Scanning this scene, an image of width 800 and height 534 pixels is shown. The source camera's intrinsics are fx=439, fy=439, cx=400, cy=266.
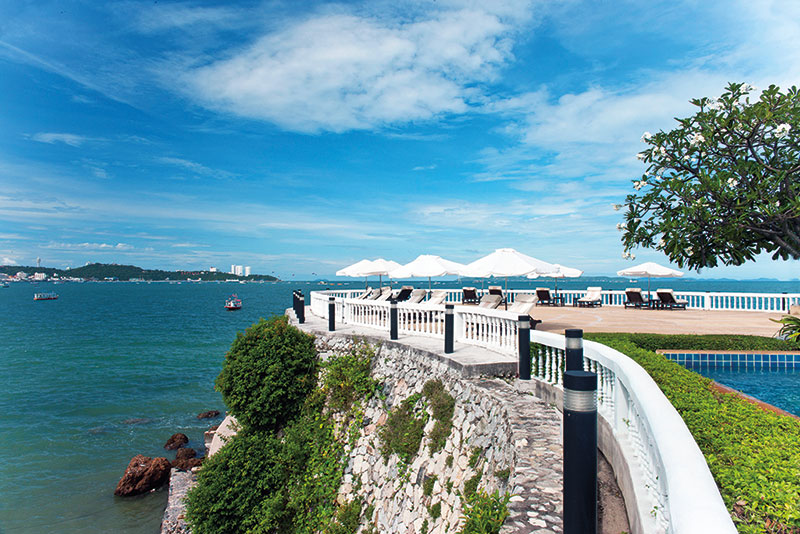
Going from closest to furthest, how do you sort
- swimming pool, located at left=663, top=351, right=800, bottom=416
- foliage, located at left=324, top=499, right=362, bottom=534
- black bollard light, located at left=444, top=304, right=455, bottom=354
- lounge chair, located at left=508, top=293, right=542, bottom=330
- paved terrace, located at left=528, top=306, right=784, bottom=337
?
foliage, located at left=324, top=499, right=362, bottom=534 < black bollard light, located at left=444, top=304, right=455, bottom=354 < swimming pool, located at left=663, top=351, right=800, bottom=416 < lounge chair, located at left=508, top=293, right=542, bottom=330 < paved terrace, located at left=528, top=306, right=784, bottom=337

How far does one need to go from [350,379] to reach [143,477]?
8285mm

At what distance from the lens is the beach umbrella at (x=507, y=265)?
46.9ft

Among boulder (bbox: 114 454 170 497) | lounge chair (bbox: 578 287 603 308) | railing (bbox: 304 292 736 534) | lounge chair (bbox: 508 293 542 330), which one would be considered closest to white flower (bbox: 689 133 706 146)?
railing (bbox: 304 292 736 534)

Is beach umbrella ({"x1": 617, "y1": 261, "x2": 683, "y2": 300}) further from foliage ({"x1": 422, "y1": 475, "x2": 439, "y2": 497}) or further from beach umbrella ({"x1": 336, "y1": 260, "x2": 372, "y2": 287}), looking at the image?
foliage ({"x1": 422, "y1": 475, "x2": 439, "y2": 497})

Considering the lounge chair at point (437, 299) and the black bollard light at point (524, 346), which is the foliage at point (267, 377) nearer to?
the lounge chair at point (437, 299)

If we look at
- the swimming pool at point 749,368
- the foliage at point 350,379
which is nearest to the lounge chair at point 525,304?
the swimming pool at point 749,368

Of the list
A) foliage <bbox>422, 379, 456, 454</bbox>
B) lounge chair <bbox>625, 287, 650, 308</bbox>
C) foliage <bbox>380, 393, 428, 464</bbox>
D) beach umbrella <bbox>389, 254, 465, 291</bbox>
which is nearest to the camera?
foliage <bbox>422, 379, 456, 454</bbox>

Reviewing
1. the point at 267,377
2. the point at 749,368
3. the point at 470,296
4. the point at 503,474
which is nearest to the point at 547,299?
the point at 470,296

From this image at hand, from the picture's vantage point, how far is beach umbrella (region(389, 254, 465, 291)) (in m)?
19.5

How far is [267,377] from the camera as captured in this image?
448 inches

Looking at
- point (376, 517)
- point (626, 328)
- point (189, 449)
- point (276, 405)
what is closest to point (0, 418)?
point (189, 449)

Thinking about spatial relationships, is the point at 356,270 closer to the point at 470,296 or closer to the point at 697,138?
the point at 470,296

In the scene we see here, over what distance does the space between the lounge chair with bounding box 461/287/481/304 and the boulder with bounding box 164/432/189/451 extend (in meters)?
13.7

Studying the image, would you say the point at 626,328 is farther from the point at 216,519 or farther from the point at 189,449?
the point at 189,449
